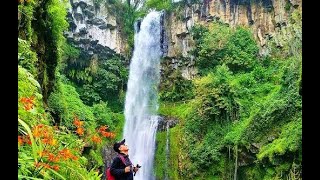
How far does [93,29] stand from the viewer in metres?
27.4

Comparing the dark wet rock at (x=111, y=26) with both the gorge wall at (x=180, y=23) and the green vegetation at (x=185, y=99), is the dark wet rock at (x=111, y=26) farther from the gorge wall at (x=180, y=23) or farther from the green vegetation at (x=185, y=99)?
the green vegetation at (x=185, y=99)

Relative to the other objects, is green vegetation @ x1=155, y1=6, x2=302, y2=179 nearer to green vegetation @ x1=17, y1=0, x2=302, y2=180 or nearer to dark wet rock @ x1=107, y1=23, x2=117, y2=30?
green vegetation @ x1=17, y1=0, x2=302, y2=180

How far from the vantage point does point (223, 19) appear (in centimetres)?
2666

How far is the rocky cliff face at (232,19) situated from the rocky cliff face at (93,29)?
3.91 m

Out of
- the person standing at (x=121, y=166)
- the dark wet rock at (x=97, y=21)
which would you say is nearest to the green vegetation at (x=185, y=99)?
the person standing at (x=121, y=166)

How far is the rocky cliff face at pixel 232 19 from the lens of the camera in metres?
24.0

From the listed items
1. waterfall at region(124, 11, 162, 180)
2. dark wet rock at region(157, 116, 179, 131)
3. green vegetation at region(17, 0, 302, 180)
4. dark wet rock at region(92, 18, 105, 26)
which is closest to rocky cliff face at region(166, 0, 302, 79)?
green vegetation at region(17, 0, 302, 180)

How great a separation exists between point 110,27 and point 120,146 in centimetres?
2451

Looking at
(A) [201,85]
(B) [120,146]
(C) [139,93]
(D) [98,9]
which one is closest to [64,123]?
(B) [120,146]

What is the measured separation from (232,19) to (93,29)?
9.42 metres

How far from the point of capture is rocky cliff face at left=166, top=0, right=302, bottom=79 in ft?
78.6
